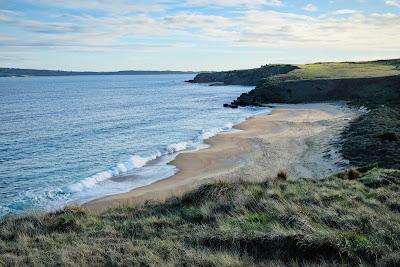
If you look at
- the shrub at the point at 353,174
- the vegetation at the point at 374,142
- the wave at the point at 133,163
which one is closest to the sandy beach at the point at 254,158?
the vegetation at the point at 374,142

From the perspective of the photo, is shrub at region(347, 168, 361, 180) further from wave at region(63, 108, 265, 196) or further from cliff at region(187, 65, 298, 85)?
cliff at region(187, 65, 298, 85)

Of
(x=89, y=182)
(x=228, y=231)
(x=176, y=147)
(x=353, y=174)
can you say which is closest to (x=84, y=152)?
(x=176, y=147)

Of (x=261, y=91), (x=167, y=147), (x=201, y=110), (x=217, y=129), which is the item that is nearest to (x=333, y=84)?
(x=261, y=91)

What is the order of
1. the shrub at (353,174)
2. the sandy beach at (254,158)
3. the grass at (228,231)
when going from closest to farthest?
the grass at (228,231), the shrub at (353,174), the sandy beach at (254,158)

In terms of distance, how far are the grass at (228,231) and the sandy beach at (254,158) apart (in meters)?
4.24

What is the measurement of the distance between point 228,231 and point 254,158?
63.9 feet

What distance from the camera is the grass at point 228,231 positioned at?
8227 millimetres

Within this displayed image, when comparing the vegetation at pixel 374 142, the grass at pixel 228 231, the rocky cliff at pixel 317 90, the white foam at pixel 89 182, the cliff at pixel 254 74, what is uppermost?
the cliff at pixel 254 74

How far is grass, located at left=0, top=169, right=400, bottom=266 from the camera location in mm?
8227

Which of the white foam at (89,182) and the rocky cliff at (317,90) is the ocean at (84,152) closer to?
the white foam at (89,182)

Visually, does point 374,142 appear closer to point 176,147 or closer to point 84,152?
point 176,147

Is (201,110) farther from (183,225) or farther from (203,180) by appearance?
(183,225)

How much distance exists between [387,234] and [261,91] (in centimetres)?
7137

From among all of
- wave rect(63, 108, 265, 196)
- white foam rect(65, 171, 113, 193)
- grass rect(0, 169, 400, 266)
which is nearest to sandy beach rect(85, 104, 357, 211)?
wave rect(63, 108, 265, 196)
